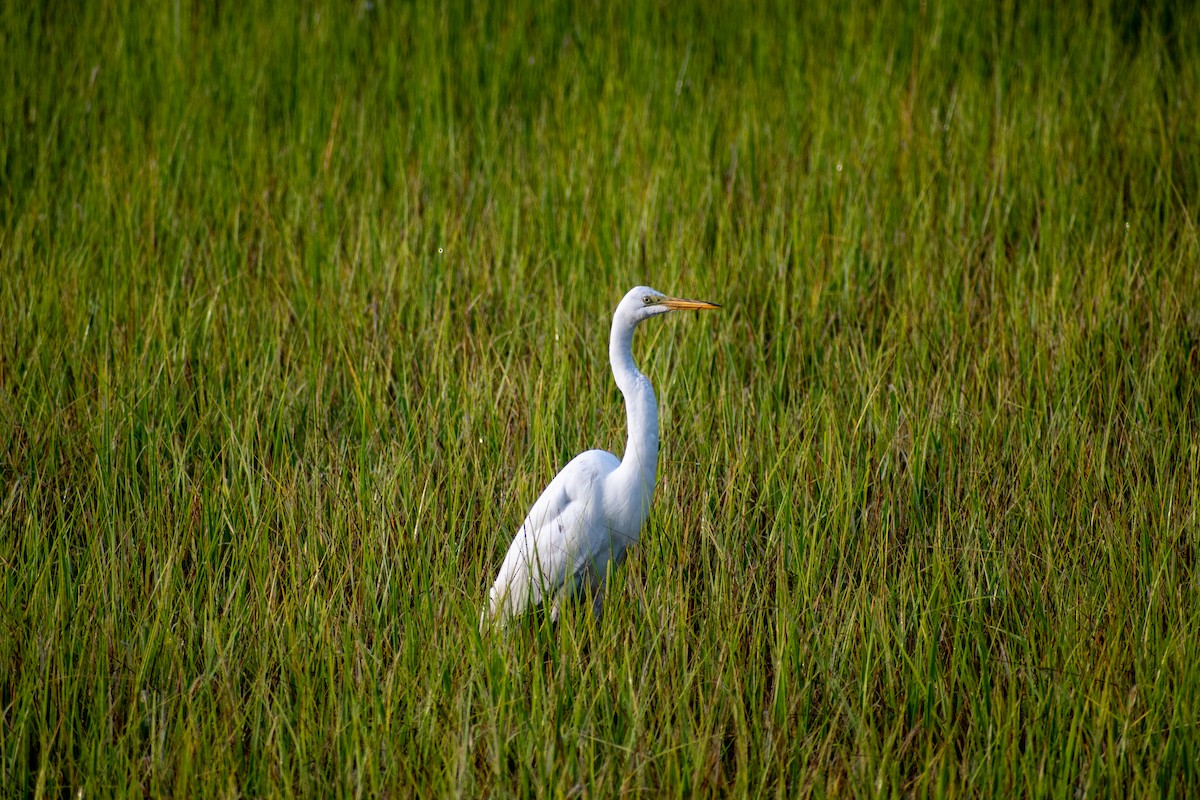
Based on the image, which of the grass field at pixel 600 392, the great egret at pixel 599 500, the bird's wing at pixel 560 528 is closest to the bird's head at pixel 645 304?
the great egret at pixel 599 500

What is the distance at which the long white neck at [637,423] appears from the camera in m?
2.26

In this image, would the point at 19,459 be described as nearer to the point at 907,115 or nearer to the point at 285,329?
the point at 285,329

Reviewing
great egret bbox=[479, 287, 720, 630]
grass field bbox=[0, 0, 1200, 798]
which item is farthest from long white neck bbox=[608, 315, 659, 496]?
grass field bbox=[0, 0, 1200, 798]

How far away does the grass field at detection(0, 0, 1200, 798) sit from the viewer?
1.90m

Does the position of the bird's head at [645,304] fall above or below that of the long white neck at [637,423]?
above

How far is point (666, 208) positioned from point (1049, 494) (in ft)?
6.23

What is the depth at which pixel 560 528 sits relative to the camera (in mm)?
2328

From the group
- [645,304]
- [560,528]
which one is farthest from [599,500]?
[645,304]

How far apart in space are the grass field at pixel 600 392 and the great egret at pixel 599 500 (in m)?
0.12

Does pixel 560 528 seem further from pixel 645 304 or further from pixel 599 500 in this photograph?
pixel 645 304

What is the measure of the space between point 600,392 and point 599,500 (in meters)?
0.79

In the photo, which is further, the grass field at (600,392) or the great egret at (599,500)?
the great egret at (599,500)

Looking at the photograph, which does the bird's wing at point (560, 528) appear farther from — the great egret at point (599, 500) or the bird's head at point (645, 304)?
the bird's head at point (645, 304)

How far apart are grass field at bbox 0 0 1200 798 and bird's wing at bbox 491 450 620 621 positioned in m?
0.13
